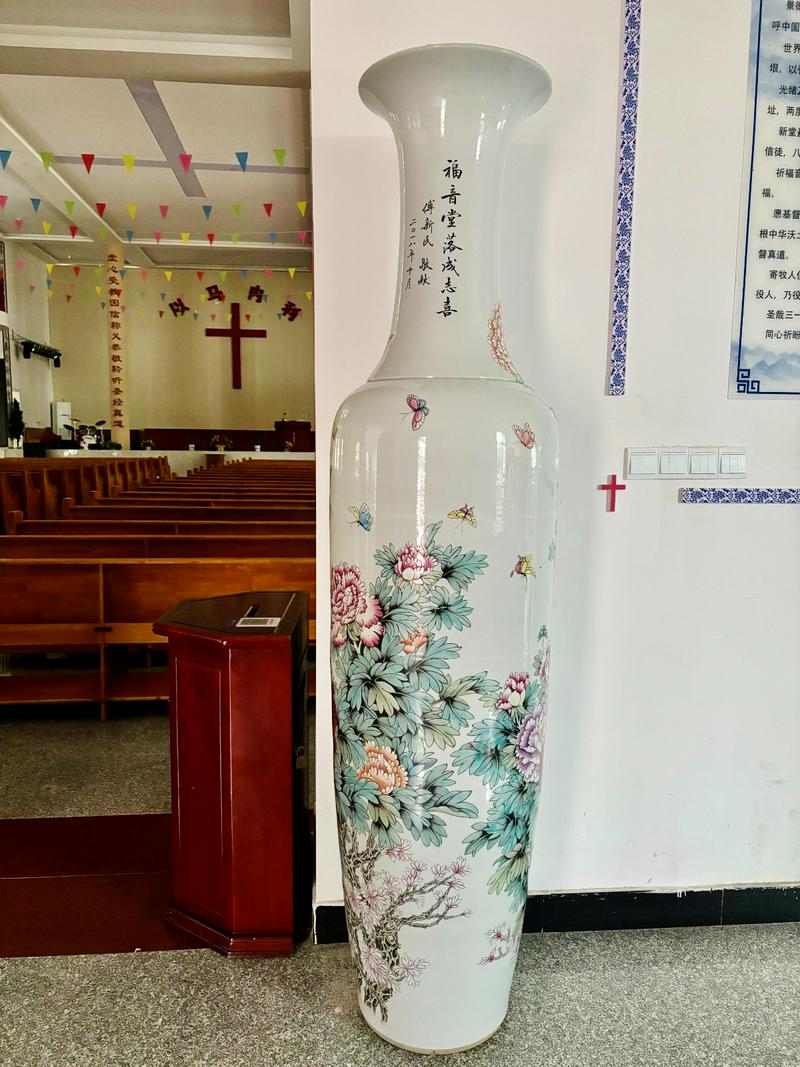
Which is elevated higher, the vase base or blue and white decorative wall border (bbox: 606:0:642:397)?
blue and white decorative wall border (bbox: 606:0:642:397)

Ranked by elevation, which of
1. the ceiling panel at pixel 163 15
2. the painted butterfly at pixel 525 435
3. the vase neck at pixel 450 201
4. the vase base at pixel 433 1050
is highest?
the ceiling panel at pixel 163 15

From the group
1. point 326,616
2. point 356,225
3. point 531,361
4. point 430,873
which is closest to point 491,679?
point 430,873

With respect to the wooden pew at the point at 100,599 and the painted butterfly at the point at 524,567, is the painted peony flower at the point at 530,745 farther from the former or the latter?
the wooden pew at the point at 100,599

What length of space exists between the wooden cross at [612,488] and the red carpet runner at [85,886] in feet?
4.21

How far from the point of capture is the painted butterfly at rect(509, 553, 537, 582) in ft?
3.99

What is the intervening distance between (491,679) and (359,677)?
0.22 m

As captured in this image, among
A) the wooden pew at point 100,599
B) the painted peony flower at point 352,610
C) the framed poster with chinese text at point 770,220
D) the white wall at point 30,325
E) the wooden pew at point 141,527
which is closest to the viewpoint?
the painted peony flower at point 352,610

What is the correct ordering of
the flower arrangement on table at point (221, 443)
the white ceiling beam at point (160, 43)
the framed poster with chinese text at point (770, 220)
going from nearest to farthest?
the framed poster with chinese text at point (770, 220) < the white ceiling beam at point (160, 43) < the flower arrangement on table at point (221, 443)

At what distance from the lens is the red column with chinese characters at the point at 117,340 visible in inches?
432

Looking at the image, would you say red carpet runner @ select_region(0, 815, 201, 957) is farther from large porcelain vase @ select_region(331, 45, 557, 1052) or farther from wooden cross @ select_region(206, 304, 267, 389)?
wooden cross @ select_region(206, 304, 267, 389)

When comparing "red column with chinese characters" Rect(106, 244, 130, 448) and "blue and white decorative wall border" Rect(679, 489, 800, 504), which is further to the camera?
"red column with chinese characters" Rect(106, 244, 130, 448)

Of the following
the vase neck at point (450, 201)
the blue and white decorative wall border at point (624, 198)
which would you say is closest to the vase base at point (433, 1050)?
the vase neck at point (450, 201)

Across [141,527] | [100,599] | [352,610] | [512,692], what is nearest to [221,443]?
[141,527]

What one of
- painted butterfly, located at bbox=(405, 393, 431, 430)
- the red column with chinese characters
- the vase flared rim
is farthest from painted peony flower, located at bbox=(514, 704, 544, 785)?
the red column with chinese characters
